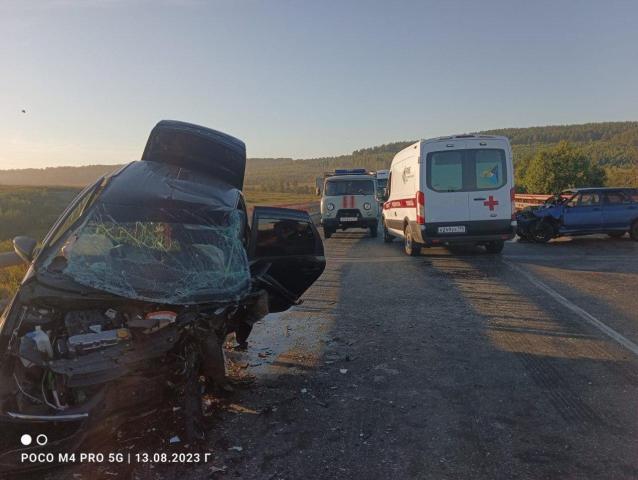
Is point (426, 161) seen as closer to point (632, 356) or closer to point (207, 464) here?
point (632, 356)

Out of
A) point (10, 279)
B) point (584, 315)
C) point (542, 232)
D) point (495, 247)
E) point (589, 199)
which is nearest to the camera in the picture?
point (584, 315)

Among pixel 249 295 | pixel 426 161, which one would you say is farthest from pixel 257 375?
pixel 426 161

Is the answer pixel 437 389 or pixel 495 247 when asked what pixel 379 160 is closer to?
pixel 495 247

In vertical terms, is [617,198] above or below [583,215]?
above

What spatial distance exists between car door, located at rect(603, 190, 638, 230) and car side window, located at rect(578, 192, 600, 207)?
0.26 m

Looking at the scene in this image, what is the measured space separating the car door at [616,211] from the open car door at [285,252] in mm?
12971

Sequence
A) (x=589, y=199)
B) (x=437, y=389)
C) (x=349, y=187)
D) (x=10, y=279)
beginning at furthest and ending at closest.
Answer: (x=349, y=187), (x=589, y=199), (x=10, y=279), (x=437, y=389)

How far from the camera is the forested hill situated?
3204 inches

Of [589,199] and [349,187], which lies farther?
[349,187]

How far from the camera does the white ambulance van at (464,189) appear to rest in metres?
11.4

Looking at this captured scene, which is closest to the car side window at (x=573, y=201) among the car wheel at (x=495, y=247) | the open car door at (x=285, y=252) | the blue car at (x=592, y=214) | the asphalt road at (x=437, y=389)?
the blue car at (x=592, y=214)

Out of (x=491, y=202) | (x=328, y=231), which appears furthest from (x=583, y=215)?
(x=328, y=231)

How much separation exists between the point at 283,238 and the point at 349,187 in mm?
13574

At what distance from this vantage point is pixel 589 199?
49.3 feet
